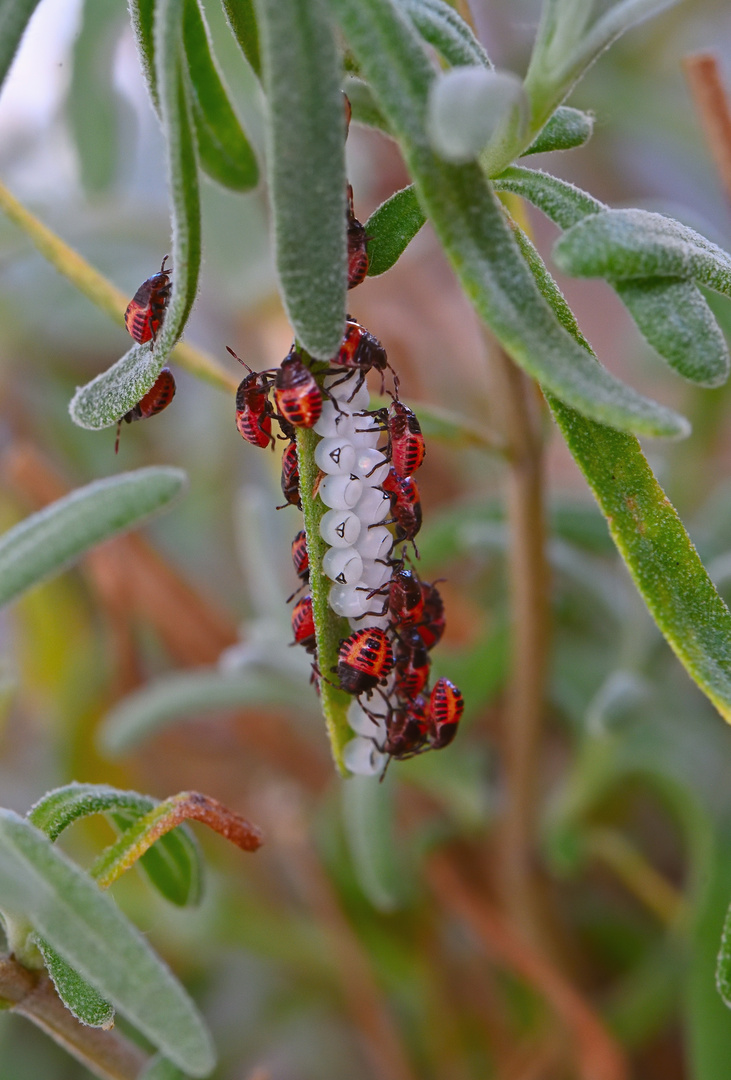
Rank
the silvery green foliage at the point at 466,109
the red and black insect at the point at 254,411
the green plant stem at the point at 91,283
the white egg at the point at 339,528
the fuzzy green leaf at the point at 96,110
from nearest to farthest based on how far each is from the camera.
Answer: the silvery green foliage at the point at 466,109 < the white egg at the point at 339,528 < the red and black insect at the point at 254,411 < the green plant stem at the point at 91,283 < the fuzzy green leaf at the point at 96,110

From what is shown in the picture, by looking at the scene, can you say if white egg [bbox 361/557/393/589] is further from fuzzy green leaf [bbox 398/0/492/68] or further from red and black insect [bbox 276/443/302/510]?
fuzzy green leaf [bbox 398/0/492/68]

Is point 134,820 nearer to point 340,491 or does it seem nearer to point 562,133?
point 340,491

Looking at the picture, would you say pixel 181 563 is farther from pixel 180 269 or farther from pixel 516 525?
pixel 180 269

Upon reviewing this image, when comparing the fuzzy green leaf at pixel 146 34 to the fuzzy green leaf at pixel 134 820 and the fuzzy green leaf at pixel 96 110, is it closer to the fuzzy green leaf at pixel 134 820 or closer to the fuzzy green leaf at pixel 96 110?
the fuzzy green leaf at pixel 134 820

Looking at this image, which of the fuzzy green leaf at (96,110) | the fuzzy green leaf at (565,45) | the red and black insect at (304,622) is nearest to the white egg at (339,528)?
the red and black insect at (304,622)

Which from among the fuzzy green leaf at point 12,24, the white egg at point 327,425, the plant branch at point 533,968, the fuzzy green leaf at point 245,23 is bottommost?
the plant branch at point 533,968

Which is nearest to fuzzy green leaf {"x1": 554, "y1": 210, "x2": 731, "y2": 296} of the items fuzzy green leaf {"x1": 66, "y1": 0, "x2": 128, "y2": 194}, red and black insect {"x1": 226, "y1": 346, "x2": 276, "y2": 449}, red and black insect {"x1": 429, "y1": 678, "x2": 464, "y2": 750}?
red and black insect {"x1": 226, "y1": 346, "x2": 276, "y2": 449}
